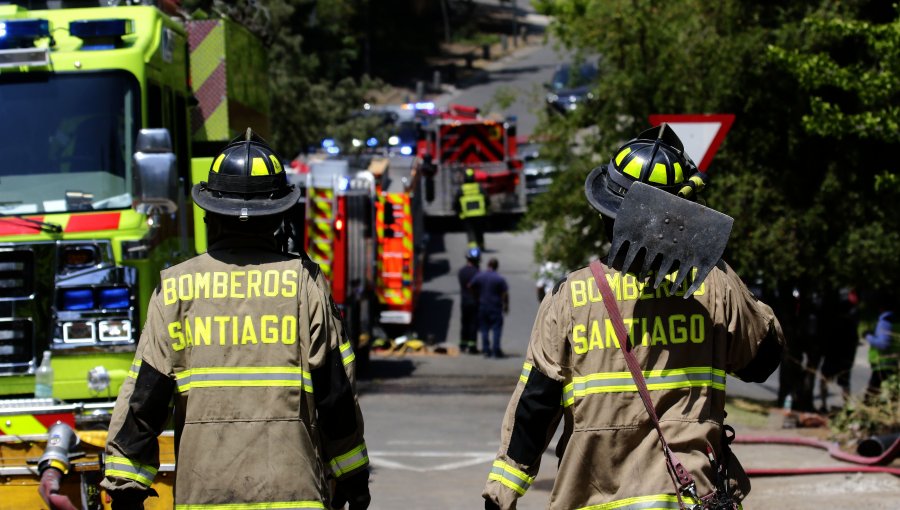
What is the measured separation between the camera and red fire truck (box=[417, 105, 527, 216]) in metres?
28.6

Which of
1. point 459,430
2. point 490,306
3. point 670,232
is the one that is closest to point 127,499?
point 670,232

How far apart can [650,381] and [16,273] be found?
14.1 feet

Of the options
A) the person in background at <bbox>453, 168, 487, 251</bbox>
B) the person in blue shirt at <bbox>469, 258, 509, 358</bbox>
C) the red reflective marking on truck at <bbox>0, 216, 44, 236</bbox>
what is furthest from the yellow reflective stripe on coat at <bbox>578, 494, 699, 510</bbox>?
the person in background at <bbox>453, 168, 487, 251</bbox>

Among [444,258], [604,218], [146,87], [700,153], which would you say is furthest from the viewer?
[444,258]

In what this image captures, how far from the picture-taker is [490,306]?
18.8m

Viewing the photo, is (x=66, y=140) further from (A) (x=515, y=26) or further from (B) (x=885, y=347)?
(A) (x=515, y=26)

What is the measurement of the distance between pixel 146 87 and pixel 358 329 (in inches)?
332

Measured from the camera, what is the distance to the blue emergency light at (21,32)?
7875 millimetres

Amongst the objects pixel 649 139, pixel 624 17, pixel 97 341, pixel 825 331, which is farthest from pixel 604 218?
pixel 825 331

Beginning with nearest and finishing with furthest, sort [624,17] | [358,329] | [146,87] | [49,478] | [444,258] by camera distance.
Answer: [49,478]
[146,87]
[624,17]
[358,329]
[444,258]

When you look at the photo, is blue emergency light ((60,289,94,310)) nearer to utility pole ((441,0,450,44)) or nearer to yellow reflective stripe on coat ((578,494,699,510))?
yellow reflective stripe on coat ((578,494,699,510))

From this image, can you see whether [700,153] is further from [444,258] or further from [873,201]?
[444,258]

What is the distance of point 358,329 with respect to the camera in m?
16.2

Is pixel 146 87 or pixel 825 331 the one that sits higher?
pixel 146 87
